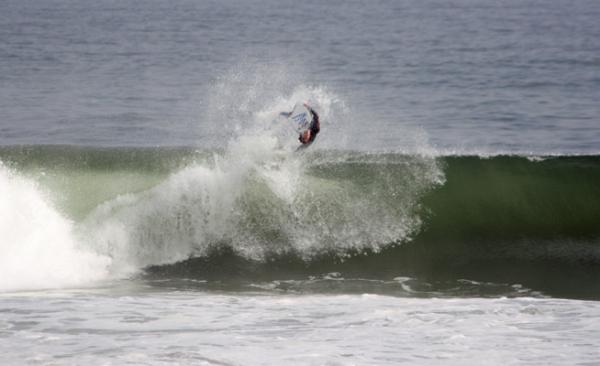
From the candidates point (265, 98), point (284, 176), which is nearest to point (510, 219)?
point (284, 176)

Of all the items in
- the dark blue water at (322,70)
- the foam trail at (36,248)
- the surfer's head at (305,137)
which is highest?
the dark blue water at (322,70)

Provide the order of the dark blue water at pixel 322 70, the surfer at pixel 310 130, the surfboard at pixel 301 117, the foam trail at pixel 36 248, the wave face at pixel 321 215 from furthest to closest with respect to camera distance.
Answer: the dark blue water at pixel 322 70 → the surfboard at pixel 301 117 → the surfer at pixel 310 130 → the wave face at pixel 321 215 → the foam trail at pixel 36 248

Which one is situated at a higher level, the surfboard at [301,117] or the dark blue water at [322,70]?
the dark blue water at [322,70]

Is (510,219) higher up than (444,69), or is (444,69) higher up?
(444,69)

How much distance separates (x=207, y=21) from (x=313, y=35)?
8.40 metres

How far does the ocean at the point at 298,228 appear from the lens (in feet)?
26.1

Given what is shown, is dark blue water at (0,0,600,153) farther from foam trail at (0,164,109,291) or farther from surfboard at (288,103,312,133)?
foam trail at (0,164,109,291)

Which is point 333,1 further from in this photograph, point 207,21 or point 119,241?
point 119,241

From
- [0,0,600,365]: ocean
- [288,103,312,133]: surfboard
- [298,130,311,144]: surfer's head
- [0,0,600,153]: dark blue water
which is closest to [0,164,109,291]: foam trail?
[0,0,600,365]: ocean

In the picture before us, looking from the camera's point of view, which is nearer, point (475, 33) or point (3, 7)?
point (475, 33)

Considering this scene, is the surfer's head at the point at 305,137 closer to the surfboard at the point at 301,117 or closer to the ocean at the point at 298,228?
the surfboard at the point at 301,117

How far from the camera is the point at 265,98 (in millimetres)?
23359

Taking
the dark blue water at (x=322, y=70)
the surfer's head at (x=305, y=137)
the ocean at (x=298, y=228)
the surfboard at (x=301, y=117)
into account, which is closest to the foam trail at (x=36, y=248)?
the ocean at (x=298, y=228)

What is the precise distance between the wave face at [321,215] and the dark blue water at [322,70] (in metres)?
3.28
